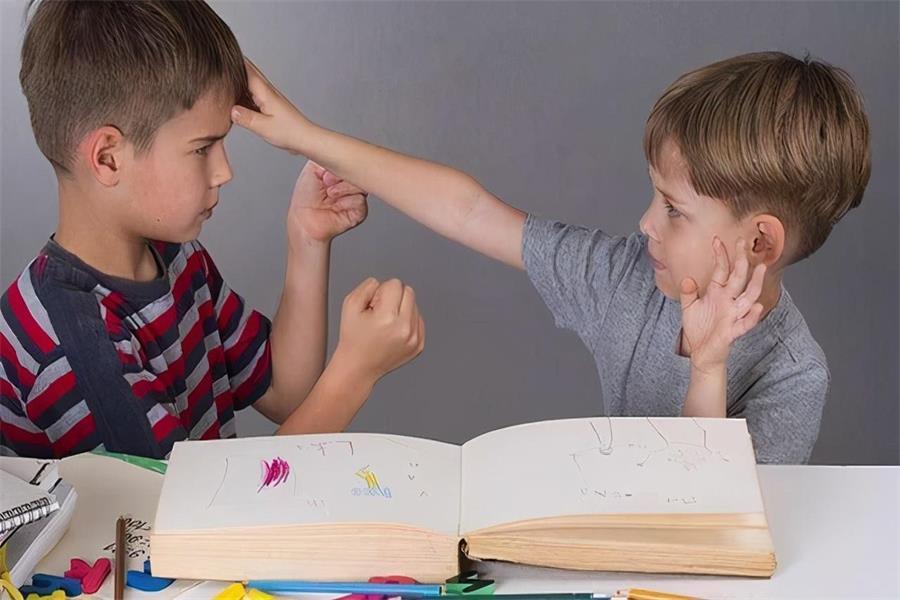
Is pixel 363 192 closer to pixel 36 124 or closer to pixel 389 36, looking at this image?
pixel 36 124

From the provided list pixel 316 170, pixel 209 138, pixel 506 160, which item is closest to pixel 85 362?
pixel 209 138

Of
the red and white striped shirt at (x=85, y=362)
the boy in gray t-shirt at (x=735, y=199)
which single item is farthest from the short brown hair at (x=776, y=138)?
the red and white striped shirt at (x=85, y=362)

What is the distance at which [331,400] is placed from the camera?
4.12ft

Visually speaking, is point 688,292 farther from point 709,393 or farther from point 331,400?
point 331,400

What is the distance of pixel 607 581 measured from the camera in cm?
93

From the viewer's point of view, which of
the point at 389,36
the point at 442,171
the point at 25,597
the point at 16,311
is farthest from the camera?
the point at 389,36

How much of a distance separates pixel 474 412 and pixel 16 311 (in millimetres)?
1210

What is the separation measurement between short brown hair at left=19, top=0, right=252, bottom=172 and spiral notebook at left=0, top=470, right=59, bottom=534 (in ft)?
1.42

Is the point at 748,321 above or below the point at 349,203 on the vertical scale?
below

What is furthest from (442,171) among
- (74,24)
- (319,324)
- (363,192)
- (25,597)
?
(25,597)

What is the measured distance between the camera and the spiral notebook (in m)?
0.90

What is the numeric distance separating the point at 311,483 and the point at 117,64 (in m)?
0.51

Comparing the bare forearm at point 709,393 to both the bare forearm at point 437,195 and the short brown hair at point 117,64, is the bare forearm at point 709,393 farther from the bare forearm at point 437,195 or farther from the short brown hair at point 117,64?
the short brown hair at point 117,64

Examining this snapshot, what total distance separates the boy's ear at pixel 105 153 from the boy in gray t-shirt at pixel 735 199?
0.12 m
